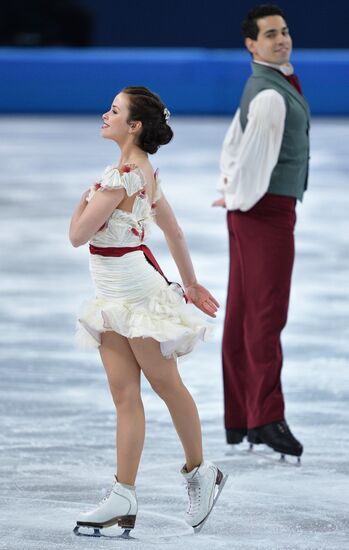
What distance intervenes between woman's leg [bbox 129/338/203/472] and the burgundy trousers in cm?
104

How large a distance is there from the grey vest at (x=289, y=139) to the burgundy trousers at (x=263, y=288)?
0.05 meters

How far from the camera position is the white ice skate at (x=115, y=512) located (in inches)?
156

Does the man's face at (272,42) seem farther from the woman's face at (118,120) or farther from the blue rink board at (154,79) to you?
the blue rink board at (154,79)

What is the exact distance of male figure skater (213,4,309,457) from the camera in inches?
198

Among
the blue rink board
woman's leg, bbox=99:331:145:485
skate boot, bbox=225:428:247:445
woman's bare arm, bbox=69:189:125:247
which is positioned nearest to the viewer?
woman's bare arm, bbox=69:189:125:247

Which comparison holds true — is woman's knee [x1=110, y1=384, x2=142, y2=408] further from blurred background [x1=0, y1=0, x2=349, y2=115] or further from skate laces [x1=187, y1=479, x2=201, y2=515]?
blurred background [x1=0, y1=0, x2=349, y2=115]

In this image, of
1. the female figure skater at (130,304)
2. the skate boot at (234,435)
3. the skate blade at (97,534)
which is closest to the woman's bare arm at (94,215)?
the female figure skater at (130,304)

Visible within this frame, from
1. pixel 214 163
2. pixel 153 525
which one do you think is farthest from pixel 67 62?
pixel 153 525

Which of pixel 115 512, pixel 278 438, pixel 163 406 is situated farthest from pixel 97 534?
pixel 163 406

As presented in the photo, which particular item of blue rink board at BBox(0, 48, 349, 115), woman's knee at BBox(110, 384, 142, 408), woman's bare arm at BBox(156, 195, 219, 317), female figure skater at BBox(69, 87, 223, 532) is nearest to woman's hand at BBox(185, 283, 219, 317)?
woman's bare arm at BBox(156, 195, 219, 317)

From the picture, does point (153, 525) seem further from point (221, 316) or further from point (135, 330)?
point (221, 316)

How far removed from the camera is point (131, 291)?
4.00 meters

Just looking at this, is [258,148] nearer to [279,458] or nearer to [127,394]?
[279,458]

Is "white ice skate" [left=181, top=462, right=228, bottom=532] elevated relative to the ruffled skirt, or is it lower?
lower
